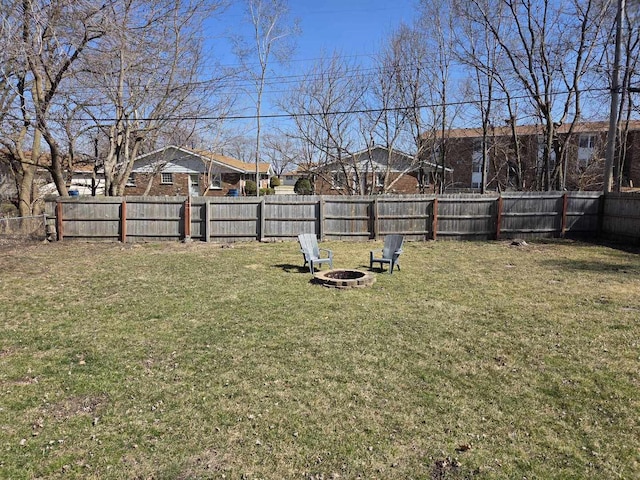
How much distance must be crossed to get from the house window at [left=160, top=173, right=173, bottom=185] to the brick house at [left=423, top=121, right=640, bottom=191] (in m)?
18.2

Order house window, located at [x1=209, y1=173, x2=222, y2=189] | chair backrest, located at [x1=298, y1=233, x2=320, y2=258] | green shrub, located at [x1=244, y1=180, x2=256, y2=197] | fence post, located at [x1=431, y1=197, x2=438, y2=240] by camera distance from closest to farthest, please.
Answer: chair backrest, located at [x1=298, y1=233, x2=320, y2=258] → fence post, located at [x1=431, y1=197, x2=438, y2=240] → house window, located at [x1=209, y1=173, x2=222, y2=189] → green shrub, located at [x1=244, y1=180, x2=256, y2=197]

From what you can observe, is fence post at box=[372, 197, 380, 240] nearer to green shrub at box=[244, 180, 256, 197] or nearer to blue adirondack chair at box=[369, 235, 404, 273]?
blue adirondack chair at box=[369, 235, 404, 273]

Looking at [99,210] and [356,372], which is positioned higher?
[99,210]

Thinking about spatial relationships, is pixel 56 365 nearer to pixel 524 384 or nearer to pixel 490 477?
pixel 490 477

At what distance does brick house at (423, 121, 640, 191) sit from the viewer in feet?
88.5

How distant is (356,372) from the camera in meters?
4.19

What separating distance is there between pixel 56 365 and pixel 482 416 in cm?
398

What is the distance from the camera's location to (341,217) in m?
14.2

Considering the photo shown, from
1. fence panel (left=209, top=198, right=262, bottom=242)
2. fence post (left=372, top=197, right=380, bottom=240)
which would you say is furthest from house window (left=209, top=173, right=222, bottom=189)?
fence post (left=372, top=197, right=380, bottom=240)

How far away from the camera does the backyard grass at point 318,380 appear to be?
2.86m

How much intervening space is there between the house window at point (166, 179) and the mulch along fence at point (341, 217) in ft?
59.7

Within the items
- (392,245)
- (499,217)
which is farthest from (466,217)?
(392,245)

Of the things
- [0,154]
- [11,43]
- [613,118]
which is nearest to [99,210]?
[11,43]

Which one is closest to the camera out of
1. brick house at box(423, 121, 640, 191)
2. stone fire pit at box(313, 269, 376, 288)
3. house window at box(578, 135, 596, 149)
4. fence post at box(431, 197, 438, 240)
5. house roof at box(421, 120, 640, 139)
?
stone fire pit at box(313, 269, 376, 288)
